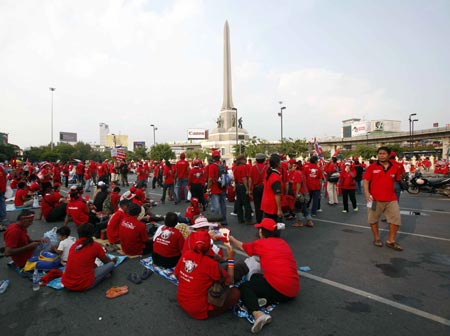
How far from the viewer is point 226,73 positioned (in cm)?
6294

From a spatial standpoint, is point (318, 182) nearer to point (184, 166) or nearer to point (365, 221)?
point (365, 221)

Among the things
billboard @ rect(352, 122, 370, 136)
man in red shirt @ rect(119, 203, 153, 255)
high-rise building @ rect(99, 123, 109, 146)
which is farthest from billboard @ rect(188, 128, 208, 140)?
man in red shirt @ rect(119, 203, 153, 255)

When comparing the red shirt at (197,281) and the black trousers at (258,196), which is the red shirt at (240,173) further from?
the red shirt at (197,281)

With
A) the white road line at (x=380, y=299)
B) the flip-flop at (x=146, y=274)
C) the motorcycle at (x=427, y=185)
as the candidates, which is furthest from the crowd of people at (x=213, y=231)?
the motorcycle at (x=427, y=185)

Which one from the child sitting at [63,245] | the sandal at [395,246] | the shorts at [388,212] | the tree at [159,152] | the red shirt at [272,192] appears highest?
the tree at [159,152]

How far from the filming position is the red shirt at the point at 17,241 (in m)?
4.28

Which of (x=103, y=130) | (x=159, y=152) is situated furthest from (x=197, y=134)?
(x=103, y=130)

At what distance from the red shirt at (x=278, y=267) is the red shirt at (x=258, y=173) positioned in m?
3.42

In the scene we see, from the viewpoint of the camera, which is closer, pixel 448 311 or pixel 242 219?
pixel 448 311

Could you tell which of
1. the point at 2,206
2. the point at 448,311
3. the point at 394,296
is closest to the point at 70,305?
the point at 394,296

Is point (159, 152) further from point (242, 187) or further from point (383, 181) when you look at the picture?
point (383, 181)

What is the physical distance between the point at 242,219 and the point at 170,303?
13.5 ft

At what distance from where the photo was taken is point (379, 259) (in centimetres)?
468

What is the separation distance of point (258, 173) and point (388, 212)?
2789 millimetres
